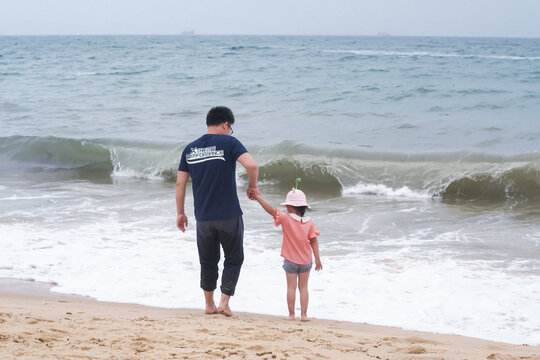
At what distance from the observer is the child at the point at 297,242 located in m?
4.71

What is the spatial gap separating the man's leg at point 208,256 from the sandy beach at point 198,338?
164 millimetres

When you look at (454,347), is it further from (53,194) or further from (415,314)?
(53,194)

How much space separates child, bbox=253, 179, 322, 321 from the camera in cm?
471

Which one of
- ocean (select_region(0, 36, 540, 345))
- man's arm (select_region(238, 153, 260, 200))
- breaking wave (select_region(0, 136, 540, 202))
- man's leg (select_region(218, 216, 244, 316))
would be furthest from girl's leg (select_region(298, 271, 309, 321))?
breaking wave (select_region(0, 136, 540, 202))

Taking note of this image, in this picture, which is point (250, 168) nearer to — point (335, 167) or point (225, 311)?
point (225, 311)

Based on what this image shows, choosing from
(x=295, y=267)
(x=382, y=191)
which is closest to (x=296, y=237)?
(x=295, y=267)

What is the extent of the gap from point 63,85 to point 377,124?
1578 centimetres

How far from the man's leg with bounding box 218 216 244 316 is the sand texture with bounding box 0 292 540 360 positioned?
0.18 m

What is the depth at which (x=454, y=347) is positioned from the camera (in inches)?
163

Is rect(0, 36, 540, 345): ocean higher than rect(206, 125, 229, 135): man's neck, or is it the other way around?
rect(206, 125, 229, 135): man's neck

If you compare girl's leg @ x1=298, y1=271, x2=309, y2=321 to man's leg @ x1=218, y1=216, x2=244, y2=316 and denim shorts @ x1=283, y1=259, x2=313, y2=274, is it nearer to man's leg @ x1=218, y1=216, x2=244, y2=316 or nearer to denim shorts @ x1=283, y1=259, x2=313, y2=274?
denim shorts @ x1=283, y1=259, x2=313, y2=274

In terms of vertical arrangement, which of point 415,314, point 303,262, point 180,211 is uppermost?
point 180,211

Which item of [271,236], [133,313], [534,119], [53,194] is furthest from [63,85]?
[133,313]

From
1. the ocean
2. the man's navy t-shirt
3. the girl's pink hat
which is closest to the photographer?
the man's navy t-shirt
